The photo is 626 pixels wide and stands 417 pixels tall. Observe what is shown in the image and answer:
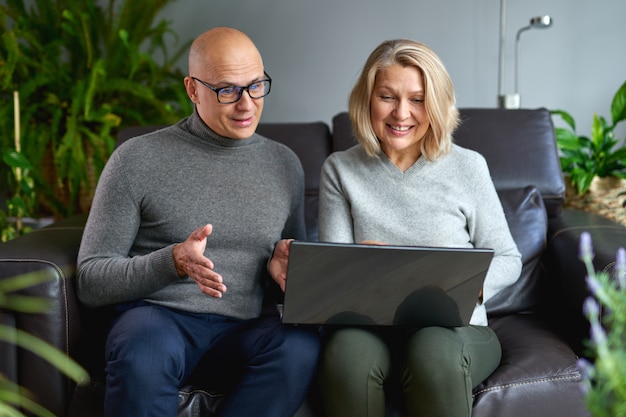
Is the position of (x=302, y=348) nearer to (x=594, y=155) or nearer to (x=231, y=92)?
(x=231, y=92)

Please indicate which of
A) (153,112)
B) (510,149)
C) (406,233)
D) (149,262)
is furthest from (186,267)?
(153,112)

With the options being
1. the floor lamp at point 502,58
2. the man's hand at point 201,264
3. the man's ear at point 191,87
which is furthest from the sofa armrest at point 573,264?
the man's ear at point 191,87

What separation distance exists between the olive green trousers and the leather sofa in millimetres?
59

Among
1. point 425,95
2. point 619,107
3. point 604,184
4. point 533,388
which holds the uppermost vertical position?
point 425,95

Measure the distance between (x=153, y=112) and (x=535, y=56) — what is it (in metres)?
1.53

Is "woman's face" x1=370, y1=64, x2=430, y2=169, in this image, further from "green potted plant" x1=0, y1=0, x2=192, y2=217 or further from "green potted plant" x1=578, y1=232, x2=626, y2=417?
"green potted plant" x1=0, y1=0, x2=192, y2=217

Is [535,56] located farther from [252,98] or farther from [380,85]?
[252,98]

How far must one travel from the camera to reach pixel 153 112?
294cm

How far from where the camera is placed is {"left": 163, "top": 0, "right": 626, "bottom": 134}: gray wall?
2832mm

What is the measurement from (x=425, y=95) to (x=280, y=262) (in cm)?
49

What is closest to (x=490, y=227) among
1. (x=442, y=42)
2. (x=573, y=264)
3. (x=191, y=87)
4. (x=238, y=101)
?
(x=573, y=264)

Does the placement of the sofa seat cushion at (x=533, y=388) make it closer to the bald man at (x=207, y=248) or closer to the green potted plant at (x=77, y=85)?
the bald man at (x=207, y=248)

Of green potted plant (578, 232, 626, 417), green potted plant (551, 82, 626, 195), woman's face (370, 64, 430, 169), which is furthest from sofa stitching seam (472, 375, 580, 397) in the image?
green potted plant (551, 82, 626, 195)

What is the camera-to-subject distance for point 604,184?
7.85ft
